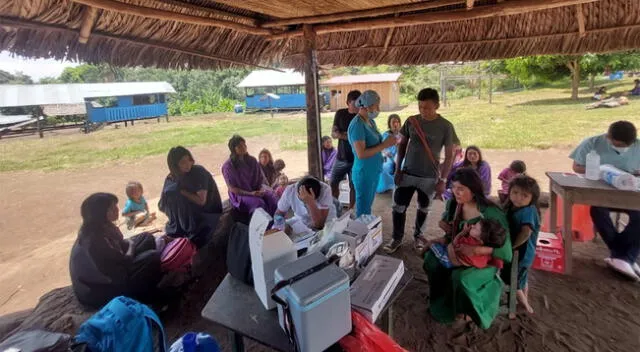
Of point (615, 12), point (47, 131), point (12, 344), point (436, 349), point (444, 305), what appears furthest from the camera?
point (47, 131)

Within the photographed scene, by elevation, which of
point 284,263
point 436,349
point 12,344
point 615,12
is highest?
point 615,12

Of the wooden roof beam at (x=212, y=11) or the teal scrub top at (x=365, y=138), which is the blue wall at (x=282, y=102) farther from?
the teal scrub top at (x=365, y=138)

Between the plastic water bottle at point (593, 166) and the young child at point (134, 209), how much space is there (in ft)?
16.0

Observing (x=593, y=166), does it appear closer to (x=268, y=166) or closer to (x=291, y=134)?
(x=268, y=166)

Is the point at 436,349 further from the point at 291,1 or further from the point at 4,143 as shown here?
the point at 4,143

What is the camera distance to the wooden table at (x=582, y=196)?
2.61 meters

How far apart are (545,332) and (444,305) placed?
616 millimetres

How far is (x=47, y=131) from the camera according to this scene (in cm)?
1834

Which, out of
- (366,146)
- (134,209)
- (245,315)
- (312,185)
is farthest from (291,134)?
Answer: (245,315)

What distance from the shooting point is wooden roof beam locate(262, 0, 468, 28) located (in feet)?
10.5

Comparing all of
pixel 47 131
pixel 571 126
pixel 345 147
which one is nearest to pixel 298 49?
pixel 345 147

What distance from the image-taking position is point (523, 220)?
2354 millimetres

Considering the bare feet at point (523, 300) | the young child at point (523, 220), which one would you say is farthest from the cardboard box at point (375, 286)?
the bare feet at point (523, 300)

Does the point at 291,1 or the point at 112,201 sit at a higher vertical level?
the point at 291,1
